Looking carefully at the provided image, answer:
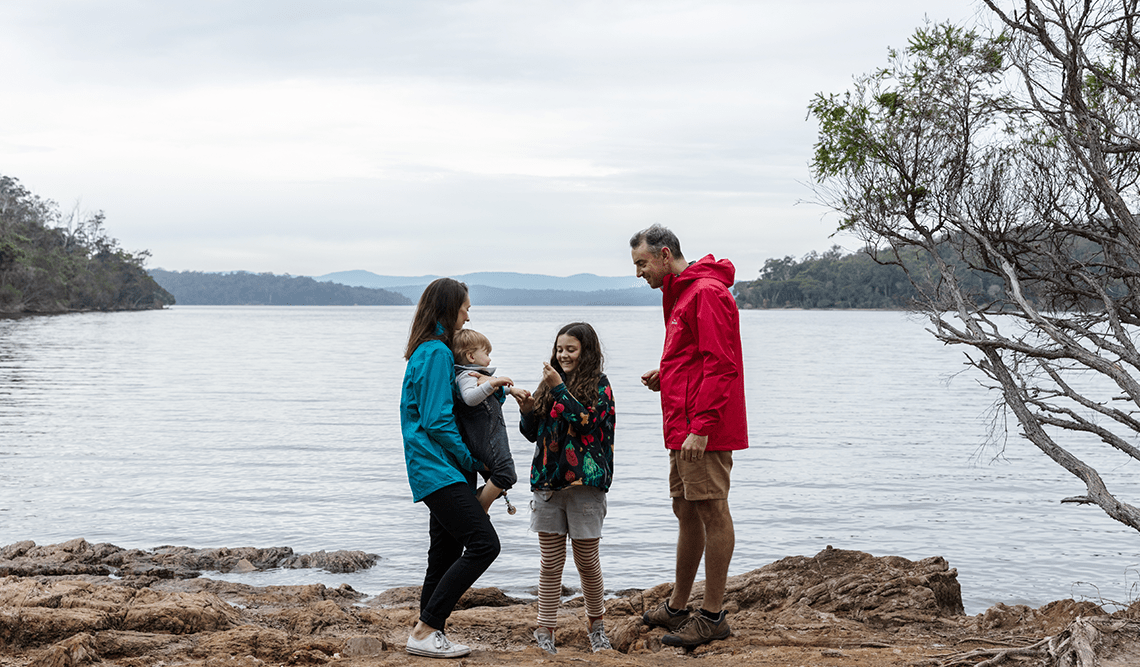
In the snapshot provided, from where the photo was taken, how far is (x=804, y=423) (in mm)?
20656

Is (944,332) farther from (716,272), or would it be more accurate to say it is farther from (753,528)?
(753,528)

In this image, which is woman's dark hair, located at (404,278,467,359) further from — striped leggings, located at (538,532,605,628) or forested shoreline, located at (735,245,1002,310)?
forested shoreline, located at (735,245,1002,310)

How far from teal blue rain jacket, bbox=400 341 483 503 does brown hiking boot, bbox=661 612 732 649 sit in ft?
5.07

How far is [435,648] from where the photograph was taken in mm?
4457

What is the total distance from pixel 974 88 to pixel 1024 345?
6.33 ft

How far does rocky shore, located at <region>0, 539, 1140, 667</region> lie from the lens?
14.2 feet

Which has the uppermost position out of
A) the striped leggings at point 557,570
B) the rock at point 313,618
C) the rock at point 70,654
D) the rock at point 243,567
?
the striped leggings at point 557,570

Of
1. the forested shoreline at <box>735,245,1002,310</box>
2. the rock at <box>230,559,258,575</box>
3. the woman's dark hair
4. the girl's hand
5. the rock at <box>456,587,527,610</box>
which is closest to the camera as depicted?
the woman's dark hair

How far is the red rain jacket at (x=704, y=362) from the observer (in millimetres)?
4434

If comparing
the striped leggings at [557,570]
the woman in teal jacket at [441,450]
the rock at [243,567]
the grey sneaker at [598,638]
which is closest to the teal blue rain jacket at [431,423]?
the woman in teal jacket at [441,450]

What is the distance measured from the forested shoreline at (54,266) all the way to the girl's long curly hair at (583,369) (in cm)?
8705

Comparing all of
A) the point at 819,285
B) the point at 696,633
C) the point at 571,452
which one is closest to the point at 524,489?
the point at 696,633

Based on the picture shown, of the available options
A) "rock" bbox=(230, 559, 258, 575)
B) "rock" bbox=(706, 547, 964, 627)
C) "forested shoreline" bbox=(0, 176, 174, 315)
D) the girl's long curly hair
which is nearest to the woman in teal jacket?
the girl's long curly hair

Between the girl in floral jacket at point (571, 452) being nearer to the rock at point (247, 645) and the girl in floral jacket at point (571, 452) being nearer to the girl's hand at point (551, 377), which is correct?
the girl's hand at point (551, 377)
